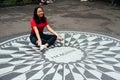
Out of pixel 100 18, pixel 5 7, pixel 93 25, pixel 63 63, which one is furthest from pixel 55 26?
pixel 5 7

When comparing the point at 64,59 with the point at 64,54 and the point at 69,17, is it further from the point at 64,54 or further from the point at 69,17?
the point at 69,17

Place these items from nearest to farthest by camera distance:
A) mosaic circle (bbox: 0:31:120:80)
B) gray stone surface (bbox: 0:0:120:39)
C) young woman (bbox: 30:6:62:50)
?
mosaic circle (bbox: 0:31:120:80)
young woman (bbox: 30:6:62:50)
gray stone surface (bbox: 0:0:120:39)

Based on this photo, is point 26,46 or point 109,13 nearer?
point 26,46

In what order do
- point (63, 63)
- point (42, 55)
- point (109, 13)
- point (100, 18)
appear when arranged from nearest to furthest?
point (63, 63), point (42, 55), point (100, 18), point (109, 13)

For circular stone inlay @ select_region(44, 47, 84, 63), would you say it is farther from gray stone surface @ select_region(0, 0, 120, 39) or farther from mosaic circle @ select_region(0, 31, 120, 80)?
gray stone surface @ select_region(0, 0, 120, 39)

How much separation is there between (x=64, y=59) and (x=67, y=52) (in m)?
0.46

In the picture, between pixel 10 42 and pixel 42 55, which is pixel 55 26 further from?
pixel 42 55

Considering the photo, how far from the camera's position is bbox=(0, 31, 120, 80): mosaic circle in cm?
456

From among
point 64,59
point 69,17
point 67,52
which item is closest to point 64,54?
point 67,52

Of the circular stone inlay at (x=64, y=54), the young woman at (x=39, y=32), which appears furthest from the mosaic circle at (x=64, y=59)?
the young woman at (x=39, y=32)

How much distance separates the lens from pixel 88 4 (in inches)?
488

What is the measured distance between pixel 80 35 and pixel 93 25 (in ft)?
5.11

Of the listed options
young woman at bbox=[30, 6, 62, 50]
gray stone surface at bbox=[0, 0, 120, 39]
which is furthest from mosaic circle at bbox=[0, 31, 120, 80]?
gray stone surface at bbox=[0, 0, 120, 39]

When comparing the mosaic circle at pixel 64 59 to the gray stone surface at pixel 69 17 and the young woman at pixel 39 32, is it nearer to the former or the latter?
the young woman at pixel 39 32
